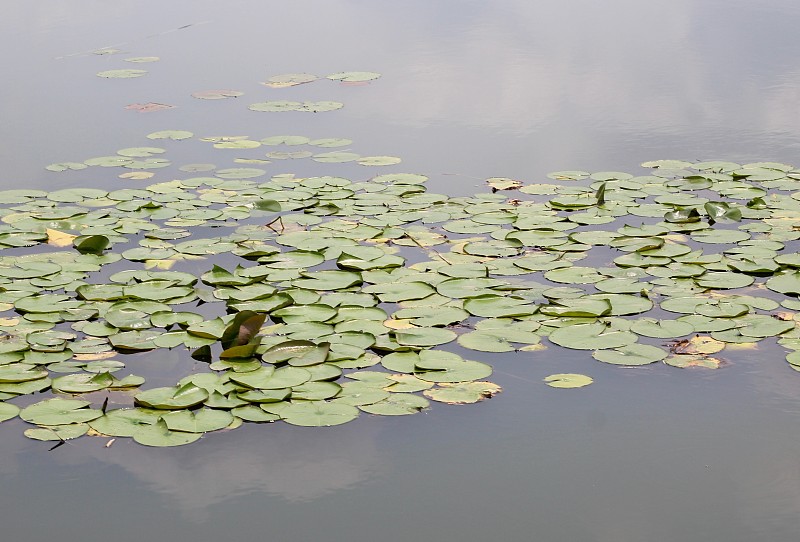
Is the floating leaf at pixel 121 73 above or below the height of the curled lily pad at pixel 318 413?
above

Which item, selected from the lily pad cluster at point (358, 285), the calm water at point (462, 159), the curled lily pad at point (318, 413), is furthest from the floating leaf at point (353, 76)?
the curled lily pad at point (318, 413)

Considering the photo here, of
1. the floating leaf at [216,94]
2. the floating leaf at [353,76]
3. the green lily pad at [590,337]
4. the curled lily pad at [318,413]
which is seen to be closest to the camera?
the curled lily pad at [318,413]

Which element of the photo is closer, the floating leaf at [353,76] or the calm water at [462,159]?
the calm water at [462,159]

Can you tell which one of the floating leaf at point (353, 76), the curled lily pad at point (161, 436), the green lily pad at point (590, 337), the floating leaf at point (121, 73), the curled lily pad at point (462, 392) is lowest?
the curled lily pad at point (161, 436)

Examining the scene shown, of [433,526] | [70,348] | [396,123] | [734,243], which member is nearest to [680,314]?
[734,243]

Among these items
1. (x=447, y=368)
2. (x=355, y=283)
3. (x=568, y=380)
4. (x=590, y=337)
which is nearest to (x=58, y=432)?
(x=447, y=368)

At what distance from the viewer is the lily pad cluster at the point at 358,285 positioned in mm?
3199

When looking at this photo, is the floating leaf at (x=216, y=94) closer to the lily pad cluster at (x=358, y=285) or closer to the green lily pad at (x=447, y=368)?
the lily pad cluster at (x=358, y=285)

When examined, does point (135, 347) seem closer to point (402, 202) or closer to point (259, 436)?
point (259, 436)

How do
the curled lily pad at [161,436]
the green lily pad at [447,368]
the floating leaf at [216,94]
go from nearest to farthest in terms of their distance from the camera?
the curled lily pad at [161,436]
the green lily pad at [447,368]
the floating leaf at [216,94]

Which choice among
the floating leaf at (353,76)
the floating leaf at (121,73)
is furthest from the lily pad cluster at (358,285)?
the floating leaf at (121,73)

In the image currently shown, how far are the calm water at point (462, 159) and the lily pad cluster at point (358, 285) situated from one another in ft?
0.45

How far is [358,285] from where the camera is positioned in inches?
157

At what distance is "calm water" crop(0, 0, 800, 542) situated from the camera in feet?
8.63
